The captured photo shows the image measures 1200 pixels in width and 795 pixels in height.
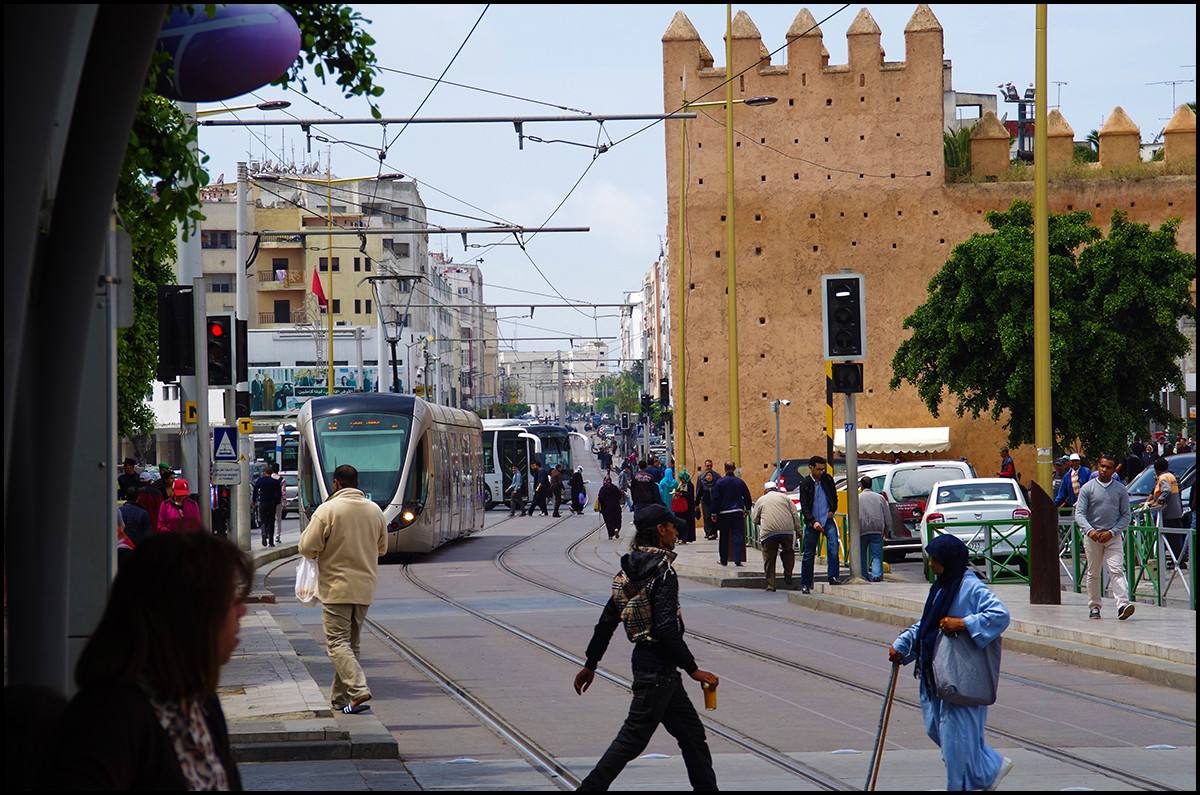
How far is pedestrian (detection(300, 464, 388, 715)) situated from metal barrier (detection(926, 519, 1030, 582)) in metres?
10.3

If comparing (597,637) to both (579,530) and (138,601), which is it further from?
(579,530)

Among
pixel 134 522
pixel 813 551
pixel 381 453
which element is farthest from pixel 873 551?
pixel 134 522

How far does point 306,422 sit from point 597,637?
1894 centimetres

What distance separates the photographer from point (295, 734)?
8.30 meters

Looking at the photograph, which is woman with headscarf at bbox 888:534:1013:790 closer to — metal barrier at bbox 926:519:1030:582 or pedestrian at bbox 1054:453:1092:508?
metal barrier at bbox 926:519:1030:582

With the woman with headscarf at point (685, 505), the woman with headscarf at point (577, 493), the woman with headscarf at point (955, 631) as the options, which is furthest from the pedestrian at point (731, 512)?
the woman with headscarf at point (577, 493)

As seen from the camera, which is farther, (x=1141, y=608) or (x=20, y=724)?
(x=1141, y=608)

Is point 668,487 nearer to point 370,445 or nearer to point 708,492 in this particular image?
point 708,492

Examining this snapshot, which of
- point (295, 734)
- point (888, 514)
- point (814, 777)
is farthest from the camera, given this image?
point (888, 514)

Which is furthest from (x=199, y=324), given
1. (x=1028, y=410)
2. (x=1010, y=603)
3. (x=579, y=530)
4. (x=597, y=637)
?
(x=1028, y=410)

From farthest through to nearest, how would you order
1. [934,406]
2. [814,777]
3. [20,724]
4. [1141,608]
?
[934,406] < [1141,608] < [814,777] < [20,724]

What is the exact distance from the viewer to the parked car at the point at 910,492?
23844mm

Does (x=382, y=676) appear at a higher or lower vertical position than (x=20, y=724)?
lower

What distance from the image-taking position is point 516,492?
4809cm
